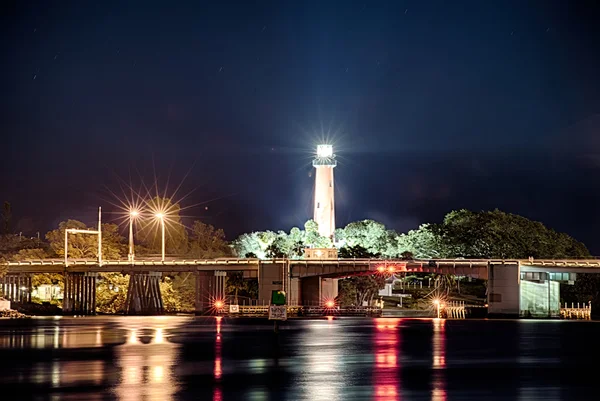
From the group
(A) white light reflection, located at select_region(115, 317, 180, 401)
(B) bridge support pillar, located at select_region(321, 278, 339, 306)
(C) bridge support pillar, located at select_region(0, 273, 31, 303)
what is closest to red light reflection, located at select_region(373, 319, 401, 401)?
(A) white light reflection, located at select_region(115, 317, 180, 401)

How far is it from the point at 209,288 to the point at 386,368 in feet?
361

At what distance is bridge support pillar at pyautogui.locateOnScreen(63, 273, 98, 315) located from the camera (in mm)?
167250

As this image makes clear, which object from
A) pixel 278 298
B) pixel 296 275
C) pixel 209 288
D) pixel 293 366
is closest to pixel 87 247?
pixel 209 288

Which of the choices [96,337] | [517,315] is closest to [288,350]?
[96,337]

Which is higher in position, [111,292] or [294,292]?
[111,292]

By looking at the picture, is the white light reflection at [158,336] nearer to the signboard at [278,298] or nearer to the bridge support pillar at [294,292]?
the signboard at [278,298]

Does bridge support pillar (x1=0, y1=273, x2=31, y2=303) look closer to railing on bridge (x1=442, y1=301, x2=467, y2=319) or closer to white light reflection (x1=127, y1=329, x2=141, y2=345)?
railing on bridge (x1=442, y1=301, x2=467, y2=319)

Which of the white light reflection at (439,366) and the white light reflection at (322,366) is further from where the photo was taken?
the white light reflection at (322,366)

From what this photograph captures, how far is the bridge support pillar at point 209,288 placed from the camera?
164 meters

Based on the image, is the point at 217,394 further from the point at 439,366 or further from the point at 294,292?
the point at 294,292

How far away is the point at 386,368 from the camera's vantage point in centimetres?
5653

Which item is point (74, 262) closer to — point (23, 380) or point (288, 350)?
point (288, 350)

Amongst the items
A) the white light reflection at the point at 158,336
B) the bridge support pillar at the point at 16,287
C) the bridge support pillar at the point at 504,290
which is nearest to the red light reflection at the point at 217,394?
the white light reflection at the point at 158,336

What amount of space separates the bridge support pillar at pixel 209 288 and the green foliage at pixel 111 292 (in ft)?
61.5
